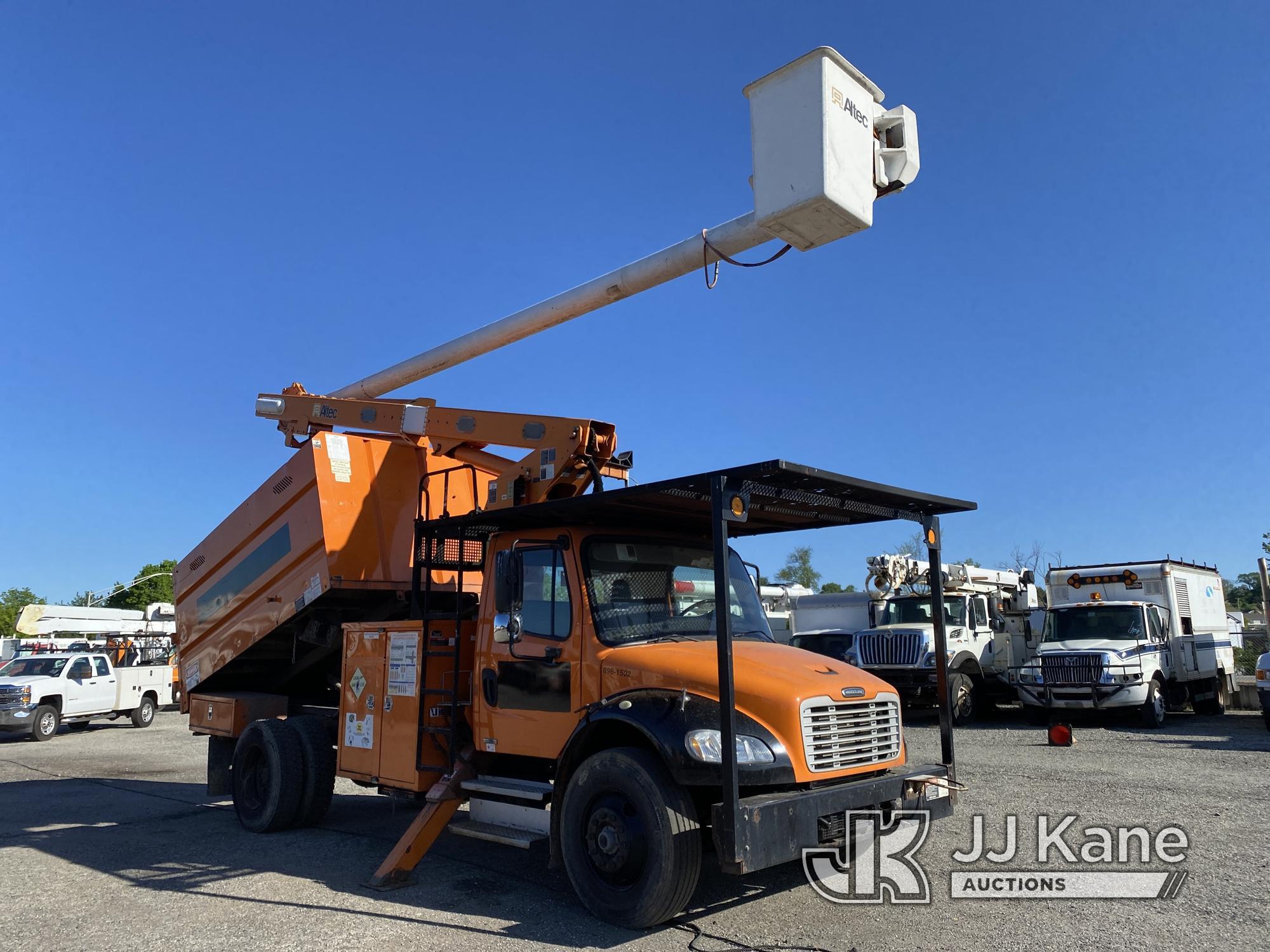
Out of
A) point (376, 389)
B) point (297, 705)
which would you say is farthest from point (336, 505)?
point (297, 705)

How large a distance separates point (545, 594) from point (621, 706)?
1182 millimetres

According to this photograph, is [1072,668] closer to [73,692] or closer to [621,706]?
[621,706]

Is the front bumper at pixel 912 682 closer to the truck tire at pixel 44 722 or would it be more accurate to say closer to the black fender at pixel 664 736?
the black fender at pixel 664 736

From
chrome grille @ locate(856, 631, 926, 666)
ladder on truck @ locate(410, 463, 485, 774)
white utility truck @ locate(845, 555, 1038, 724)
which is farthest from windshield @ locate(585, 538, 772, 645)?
chrome grille @ locate(856, 631, 926, 666)

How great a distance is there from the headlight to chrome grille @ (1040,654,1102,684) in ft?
44.2

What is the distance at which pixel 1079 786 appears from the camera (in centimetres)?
985

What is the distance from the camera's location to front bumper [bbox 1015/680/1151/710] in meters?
16.1

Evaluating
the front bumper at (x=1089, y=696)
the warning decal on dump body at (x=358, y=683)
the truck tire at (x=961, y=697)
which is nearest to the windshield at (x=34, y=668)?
the warning decal on dump body at (x=358, y=683)

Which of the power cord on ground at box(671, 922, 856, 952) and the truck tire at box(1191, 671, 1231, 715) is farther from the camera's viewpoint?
the truck tire at box(1191, 671, 1231, 715)

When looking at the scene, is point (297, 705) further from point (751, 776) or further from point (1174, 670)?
point (1174, 670)

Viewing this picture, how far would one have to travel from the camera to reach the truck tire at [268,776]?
838 centimetres

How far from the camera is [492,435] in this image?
8.08m

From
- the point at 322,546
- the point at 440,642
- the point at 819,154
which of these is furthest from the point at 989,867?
the point at 322,546

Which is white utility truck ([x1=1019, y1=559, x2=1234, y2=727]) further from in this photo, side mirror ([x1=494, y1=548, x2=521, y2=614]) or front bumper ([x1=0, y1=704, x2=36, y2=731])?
front bumper ([x1=0, y1=704, x2=36, y2=731])
